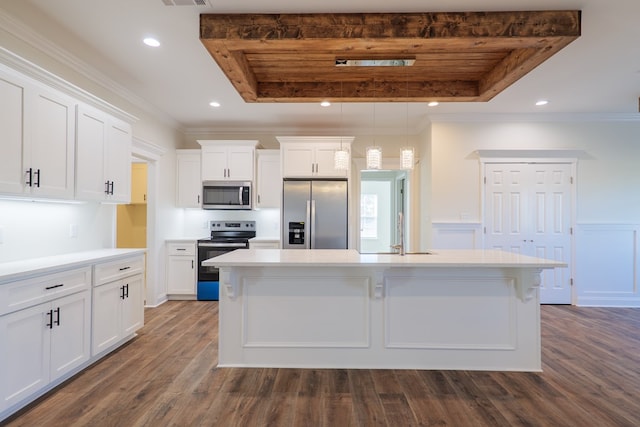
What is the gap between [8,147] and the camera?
205 cm

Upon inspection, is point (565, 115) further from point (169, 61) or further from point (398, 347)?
point (169, 61)

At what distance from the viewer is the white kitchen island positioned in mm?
2562

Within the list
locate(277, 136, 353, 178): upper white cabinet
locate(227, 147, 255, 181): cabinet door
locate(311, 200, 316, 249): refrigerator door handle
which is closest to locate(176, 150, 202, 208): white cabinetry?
locate(227, 147, 255, 181): cabinet door

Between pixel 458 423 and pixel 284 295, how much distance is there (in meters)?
1.45

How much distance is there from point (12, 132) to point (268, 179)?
311 cm

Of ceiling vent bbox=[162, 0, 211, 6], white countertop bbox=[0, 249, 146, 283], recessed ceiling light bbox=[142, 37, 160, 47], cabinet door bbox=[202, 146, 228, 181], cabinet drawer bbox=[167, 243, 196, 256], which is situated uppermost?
recessed ceiling light bbox=[142, 37, 160, 47]

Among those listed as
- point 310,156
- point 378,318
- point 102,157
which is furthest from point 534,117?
point 102,157

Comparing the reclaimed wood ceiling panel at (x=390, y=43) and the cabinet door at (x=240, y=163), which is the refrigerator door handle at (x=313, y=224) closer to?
the cabinet door at (x=240, y=163)

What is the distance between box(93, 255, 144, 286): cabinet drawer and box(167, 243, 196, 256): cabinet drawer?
4.59 feet

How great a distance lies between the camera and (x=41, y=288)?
2109 mm

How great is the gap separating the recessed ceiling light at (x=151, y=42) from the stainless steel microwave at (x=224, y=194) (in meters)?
2.34

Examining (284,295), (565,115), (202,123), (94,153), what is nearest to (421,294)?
(284,295)

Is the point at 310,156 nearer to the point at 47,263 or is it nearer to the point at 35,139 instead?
the point at 35,139

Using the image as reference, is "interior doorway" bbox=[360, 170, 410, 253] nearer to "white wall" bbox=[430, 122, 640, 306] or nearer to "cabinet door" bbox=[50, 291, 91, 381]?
"white wall" bbox=[430, 122, 640, 306]
